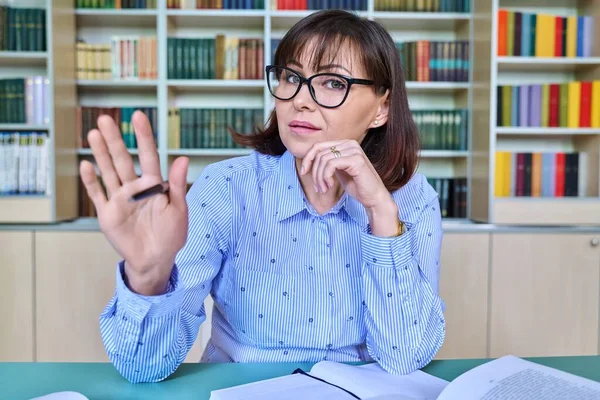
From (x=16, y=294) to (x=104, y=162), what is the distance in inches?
87.3

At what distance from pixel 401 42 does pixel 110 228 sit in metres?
2.39

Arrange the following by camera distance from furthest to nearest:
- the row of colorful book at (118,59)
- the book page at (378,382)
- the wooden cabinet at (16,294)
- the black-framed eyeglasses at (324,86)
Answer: the row of colorful book at (118,59) → the wooden cabinet at (16,294) → the black-framed eyeglasses at (324,86) → the book page at (378,382)

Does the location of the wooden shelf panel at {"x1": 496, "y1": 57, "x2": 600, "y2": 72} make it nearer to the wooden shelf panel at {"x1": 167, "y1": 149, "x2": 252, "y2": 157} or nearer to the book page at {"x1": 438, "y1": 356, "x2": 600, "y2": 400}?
the wooden shelf panel at {"x1": 167, "y1": 149, "x2": 252, "y2": 157}

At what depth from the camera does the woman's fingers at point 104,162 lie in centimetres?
67

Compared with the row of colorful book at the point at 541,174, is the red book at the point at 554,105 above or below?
above

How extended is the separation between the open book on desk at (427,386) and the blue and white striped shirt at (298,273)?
0.11 m

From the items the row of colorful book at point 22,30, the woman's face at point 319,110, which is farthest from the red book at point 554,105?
the row of colorful book at point 22,30

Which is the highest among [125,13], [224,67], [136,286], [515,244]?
[125,13]

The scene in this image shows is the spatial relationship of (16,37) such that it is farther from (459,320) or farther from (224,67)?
(459,320)

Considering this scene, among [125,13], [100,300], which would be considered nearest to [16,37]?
[125,13]

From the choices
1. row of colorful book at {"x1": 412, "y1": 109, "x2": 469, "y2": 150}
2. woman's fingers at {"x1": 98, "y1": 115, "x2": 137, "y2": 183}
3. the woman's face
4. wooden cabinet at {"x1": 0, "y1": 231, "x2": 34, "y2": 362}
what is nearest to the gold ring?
the woman's face

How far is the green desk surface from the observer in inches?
31.6

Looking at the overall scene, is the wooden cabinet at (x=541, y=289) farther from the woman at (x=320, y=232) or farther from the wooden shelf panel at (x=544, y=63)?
the woman at (x=320, y=232)

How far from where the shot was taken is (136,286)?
800mm
